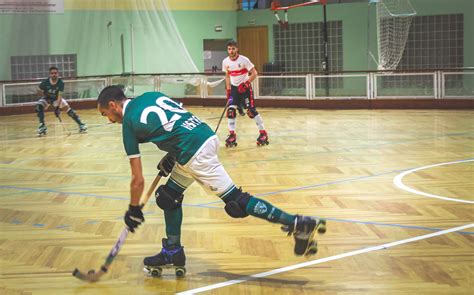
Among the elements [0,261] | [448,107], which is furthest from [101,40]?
[0,261]

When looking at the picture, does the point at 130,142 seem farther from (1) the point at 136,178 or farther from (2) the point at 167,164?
(2) the point at 167,164

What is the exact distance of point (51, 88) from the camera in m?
15.2

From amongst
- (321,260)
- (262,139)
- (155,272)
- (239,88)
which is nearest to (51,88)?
(239,88)

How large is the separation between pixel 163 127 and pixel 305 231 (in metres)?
1.06

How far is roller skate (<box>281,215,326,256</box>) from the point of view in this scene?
4.92 metres

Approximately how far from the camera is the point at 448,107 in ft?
59.0

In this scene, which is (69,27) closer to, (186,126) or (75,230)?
(75,230)

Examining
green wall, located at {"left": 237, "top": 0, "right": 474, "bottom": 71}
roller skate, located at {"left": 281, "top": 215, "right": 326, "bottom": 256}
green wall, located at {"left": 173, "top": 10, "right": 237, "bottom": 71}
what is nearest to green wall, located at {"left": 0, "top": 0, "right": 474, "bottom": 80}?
green wall, located at {"left": 237, "top": 0, "right": 474, "bottom": 71}

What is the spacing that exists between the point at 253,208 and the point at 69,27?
16993 millimetres

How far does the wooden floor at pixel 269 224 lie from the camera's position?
16.6ft

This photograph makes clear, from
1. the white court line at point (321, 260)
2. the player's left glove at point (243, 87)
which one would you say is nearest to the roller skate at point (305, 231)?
the white court line at point (321, 260)

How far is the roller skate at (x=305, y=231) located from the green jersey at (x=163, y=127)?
0.76 meters

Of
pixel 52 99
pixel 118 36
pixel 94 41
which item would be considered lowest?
pixel 52 99

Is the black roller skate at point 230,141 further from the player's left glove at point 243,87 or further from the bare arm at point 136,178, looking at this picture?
the bare arm at point 136,178
